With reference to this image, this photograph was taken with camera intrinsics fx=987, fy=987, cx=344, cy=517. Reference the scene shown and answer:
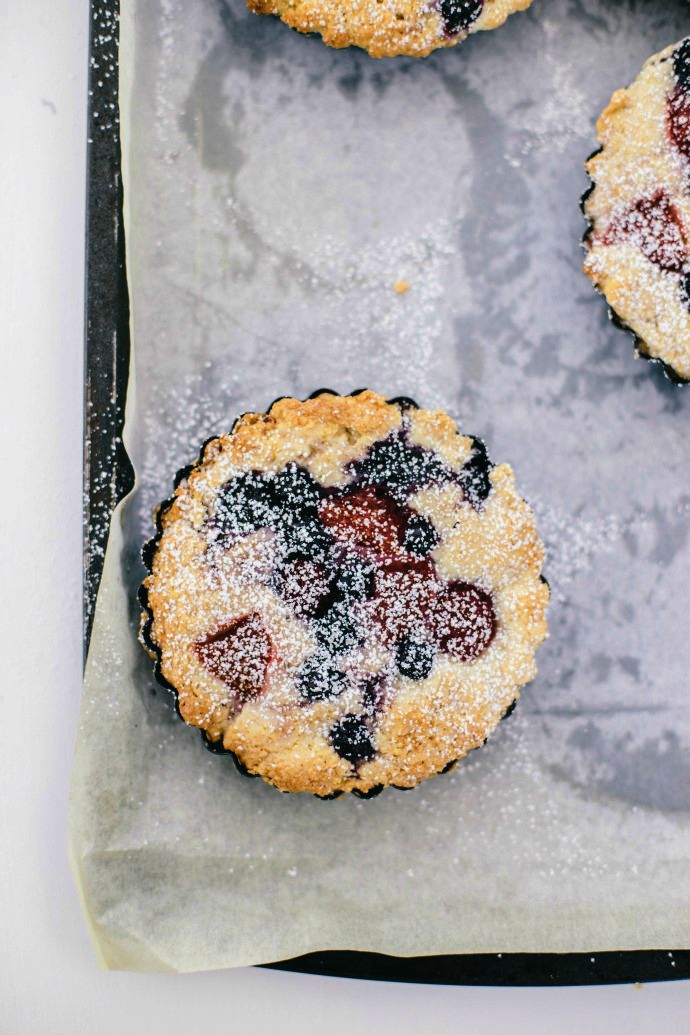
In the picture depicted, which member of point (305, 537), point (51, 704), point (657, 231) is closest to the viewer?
point (305, 537)

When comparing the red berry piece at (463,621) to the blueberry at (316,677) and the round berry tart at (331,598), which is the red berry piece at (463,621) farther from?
the blueberry at (316,677)

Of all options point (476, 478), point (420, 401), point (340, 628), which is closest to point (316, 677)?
point (340, 628)

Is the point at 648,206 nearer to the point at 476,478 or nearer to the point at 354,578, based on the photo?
the point at 476,478

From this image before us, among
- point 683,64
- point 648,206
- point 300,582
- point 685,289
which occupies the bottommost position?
point 300,582

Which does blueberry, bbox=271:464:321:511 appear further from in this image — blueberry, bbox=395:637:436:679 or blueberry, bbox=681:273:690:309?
blueberry, bbox=681:273:690:309

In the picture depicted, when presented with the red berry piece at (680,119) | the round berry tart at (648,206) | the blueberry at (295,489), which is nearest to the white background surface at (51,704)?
the blueberry at (295,489)

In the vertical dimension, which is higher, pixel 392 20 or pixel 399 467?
pixel 392 20

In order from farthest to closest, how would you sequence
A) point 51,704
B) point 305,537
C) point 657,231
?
point 51,704 < point 657,231 < point 305,537
